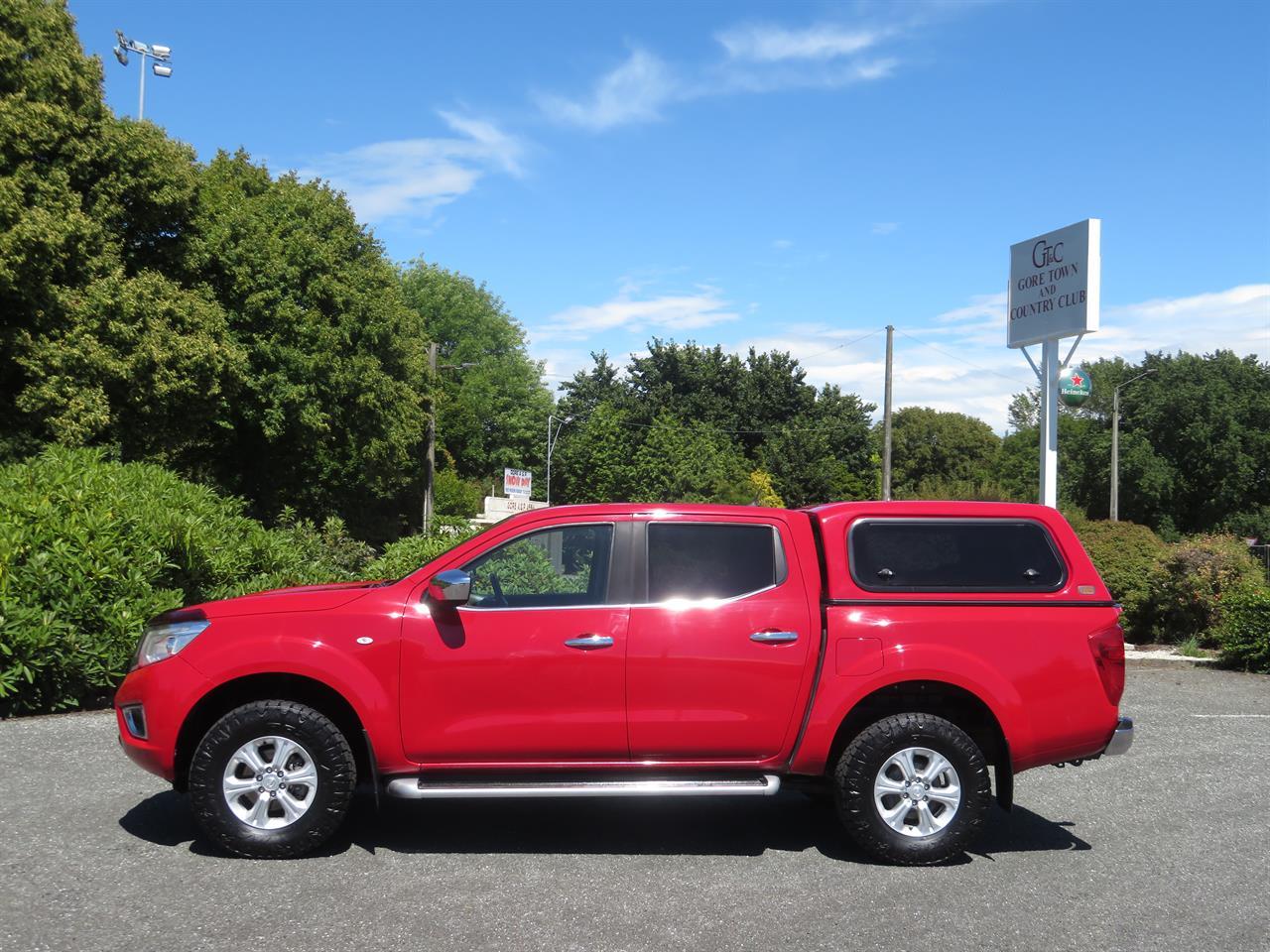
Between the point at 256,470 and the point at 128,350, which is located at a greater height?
the point at 128,350

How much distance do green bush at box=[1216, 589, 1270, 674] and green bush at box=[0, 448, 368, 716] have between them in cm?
1167

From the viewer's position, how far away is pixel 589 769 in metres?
5.79

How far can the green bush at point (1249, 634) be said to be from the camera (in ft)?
46.1

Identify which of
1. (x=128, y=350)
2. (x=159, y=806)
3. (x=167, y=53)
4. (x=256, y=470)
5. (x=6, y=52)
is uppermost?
(x=167, y=53)

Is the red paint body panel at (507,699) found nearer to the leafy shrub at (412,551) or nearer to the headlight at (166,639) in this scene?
the headlight at (166,639)

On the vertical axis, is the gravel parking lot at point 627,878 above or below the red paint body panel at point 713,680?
below

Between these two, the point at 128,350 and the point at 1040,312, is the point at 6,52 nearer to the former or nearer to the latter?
the point at 128,350

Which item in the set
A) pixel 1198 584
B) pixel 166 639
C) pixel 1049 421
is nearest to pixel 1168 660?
pixel 1198 584

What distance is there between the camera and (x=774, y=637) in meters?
5.80

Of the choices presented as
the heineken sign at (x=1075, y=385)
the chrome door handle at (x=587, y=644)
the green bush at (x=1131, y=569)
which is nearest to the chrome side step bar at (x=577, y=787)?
the chrome door handle at (x=587, y=644)

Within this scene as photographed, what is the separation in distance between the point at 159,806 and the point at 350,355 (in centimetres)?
3186

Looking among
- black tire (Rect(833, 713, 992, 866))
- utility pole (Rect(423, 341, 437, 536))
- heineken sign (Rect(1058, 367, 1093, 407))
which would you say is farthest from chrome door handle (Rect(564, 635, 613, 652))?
utility pole (Rect(423, 341, 437, 536))

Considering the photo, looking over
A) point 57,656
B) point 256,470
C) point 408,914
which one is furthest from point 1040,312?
point 256,470

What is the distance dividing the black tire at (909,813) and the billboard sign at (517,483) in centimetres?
3168
